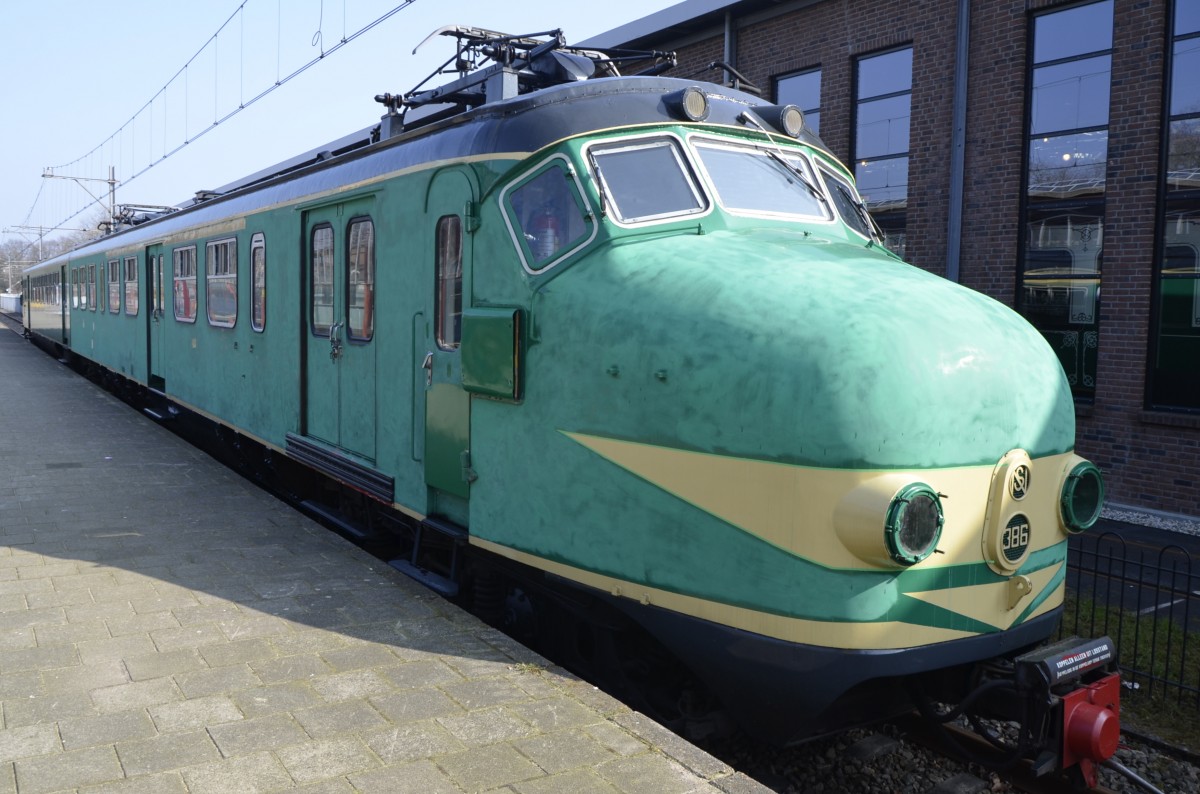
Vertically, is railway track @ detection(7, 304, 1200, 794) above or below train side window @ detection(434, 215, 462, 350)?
below

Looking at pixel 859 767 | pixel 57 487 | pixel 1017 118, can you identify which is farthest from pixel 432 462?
pixel 1017 118

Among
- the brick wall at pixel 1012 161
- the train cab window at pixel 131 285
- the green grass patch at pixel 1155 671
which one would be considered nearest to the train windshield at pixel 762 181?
the green grass patch at pixel 1155 671

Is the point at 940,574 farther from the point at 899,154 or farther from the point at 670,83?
the point at 899,154

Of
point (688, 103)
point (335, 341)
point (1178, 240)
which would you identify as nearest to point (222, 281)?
point (335, 341)

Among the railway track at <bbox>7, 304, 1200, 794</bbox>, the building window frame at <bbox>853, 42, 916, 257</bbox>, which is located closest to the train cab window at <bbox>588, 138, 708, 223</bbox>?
the railway track at <bbox>7, 304, 1200, 794</bbox>

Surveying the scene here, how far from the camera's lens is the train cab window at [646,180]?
4938mm

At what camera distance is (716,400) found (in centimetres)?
406

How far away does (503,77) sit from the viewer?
250 inches

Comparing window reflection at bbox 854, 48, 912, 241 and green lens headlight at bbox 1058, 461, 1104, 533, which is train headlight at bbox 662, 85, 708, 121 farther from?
window reflection at bbox 854, 48, 912, 241

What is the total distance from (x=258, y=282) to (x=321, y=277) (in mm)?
1741

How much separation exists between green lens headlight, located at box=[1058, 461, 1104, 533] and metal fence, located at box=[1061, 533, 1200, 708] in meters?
1.24

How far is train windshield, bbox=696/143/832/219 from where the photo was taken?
5156 millimetres

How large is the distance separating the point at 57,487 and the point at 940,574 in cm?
795

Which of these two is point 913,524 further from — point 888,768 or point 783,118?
point 783,118
